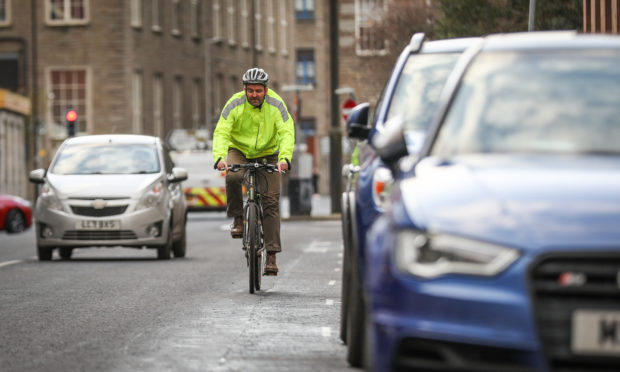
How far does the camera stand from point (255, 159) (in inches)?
547

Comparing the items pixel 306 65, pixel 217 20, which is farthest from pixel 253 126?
pixel 306 65

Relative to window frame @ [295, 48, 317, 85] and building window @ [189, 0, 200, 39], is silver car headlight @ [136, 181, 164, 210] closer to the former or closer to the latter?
building window @ [189, 0, 200, 39]

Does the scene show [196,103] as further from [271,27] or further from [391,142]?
[391,142]

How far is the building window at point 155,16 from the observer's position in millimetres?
64500

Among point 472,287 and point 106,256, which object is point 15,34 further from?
point 472,287

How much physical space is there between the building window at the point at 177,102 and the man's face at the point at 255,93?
5374 cm

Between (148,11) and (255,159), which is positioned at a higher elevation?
(148,11)

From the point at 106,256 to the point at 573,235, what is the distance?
17011 millimetres

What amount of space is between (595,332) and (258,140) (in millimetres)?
8518

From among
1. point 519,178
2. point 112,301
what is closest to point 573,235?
point 519,178

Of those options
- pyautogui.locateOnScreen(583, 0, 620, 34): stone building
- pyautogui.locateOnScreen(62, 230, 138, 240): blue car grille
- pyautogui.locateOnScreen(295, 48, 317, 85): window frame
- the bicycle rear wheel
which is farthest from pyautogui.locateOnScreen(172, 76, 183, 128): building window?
the bicycle rear wheel

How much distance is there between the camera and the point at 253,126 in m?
13.8

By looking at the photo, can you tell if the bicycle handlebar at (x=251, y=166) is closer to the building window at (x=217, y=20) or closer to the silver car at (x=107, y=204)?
the silver car at (x=107, y=204)

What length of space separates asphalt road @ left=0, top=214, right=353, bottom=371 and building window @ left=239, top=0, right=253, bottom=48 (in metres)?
58.1
